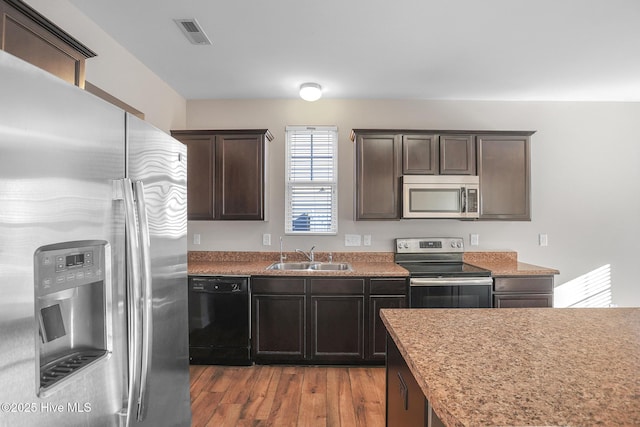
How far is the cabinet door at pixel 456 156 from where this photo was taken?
3.42 meters

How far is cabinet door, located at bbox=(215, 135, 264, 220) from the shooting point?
3.37 meters

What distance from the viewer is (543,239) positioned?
378 centimetres

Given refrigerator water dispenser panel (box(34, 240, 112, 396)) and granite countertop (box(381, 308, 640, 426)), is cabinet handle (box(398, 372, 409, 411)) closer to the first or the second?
granite countertop (box(381, 308, 640, 426))

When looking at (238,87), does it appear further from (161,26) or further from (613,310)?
(613,310)

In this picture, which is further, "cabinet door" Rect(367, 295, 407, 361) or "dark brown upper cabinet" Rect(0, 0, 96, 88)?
"cabinet door" Rect(367, 295, 407, 361)

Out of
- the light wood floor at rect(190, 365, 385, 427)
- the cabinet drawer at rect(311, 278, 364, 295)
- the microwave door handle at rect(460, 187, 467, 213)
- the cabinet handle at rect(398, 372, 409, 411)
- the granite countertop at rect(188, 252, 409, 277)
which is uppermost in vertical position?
the microwave door handle at rect(460, 187, 467, 213)

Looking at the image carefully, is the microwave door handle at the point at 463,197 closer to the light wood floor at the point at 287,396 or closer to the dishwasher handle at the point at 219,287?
the light wood floor at the point at 287,396

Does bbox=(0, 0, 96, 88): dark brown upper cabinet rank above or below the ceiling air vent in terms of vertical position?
below

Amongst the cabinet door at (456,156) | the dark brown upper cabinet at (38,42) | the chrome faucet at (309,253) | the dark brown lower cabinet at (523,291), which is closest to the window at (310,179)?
the chrome faucet at (309,253)

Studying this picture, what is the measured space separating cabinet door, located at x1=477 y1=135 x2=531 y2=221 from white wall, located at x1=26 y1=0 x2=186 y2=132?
3140mm

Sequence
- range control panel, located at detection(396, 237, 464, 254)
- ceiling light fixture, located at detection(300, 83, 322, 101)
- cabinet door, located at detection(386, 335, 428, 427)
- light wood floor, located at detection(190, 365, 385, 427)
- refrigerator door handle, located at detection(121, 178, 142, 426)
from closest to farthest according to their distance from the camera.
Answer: refrigerator door handle, located at detection(121, 178, 142, 426)
cabinet door, located at detection(386, 335, 428, 427)
light wood floor, located at detection(190, 365, 385, 427)
ceiling light fixture, located at detection(300, 83, 322, 101)
range control panel, located at detection(396, 237, 464, 254)

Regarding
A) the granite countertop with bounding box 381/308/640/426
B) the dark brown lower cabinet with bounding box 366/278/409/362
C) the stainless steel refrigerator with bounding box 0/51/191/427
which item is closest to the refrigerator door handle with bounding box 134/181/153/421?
the stainless steel refrigerator with bounding box 0/51/191/427

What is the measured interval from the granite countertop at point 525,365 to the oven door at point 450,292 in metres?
1.44

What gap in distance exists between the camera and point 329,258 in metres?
3.70
